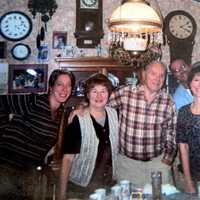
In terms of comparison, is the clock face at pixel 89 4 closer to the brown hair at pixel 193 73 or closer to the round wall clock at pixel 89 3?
the round wall clock at pixel 89 3

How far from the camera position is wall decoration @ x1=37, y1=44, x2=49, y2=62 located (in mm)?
1815

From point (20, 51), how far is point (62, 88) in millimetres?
676

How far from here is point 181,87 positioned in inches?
56.2

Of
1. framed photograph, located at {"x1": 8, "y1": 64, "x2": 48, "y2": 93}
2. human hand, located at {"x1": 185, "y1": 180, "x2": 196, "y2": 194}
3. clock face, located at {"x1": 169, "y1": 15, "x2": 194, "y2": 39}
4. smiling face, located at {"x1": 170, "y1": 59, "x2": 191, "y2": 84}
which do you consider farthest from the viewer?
clock face, located at {"x1": 169, "y1": 15, "x2": 194, "y2": 39}

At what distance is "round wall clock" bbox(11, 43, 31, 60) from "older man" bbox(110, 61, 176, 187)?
750mm

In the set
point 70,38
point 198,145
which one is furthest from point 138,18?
point 70,38

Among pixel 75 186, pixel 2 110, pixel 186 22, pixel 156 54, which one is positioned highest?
pixel 186 22

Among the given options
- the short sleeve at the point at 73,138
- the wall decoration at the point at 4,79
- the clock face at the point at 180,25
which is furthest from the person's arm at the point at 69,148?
the clock face at the point at 180,25

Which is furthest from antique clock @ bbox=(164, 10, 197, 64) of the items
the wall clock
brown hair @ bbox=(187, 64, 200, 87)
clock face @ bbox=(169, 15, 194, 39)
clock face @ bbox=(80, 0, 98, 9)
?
the wall clock

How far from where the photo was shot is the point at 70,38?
6.07 ft

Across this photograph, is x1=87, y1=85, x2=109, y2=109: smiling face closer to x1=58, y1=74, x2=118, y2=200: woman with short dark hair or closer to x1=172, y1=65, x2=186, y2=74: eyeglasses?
x1=58, y1=74, x2=118, y2=200: woman with short dark hair

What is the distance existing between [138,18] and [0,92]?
99cm

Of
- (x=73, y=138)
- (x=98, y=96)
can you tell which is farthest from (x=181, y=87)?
(x=73, y=138)

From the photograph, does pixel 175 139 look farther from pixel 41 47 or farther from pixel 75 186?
pixel 41 47
